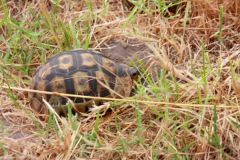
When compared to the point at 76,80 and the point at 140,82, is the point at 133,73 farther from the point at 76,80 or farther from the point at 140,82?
the point at 76,80

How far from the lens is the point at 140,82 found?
8.47ft

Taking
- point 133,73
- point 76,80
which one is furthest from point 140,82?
point 76,80

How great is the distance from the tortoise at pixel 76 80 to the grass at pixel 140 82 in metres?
0.08

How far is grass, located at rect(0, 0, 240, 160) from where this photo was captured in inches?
85.8

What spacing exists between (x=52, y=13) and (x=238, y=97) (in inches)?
46.4

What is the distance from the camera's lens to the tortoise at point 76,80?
2523 millimetres

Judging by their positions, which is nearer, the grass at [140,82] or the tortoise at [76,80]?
the grass at [140,82]

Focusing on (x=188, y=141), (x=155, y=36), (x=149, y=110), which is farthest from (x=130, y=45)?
(x=188, y=141)

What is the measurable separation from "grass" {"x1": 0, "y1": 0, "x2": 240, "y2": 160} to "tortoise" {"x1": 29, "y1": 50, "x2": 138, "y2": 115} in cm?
8

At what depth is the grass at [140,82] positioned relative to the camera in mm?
2180

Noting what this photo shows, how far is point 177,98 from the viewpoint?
2318 mm

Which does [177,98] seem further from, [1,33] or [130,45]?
[1,33]

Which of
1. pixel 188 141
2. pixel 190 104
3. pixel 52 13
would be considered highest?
pixel 52 13

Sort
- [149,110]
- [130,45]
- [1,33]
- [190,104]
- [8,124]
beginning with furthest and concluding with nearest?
1. [1,33]
2. [130,45]
3. [8,124]
4. [149,110]
5. [190,104]
